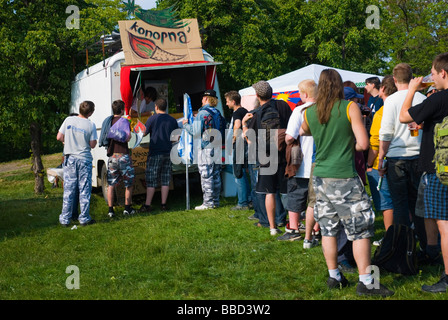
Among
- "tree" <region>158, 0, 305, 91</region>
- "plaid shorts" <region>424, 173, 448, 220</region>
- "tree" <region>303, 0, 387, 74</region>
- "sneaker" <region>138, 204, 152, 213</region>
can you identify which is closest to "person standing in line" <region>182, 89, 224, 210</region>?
"sneaker" <region>138, 204, 152, 213</region>

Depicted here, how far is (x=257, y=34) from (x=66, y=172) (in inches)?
496

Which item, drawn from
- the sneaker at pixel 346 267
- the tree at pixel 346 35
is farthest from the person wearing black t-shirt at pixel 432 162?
the tree at pixel 346 35

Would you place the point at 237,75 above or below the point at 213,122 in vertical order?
above

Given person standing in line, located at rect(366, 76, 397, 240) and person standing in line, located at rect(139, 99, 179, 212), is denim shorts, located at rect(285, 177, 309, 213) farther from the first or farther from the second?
person standing in line, located at rect(139, 99, 179, 212)

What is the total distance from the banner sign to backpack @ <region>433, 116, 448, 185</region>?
663 cm

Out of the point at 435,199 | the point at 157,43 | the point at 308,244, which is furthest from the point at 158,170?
the point at 435,199

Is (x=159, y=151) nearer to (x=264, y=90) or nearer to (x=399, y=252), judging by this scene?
(x=264, y=90)

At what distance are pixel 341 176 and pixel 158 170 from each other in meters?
5.18

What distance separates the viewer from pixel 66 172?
298 inches

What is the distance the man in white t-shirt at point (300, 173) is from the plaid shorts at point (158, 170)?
3.27 m

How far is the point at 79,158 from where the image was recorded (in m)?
7.47

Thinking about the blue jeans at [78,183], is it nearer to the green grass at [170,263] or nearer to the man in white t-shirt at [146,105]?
the green grass at [170,263]

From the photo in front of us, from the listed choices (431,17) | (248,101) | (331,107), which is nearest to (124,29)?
(248,101)

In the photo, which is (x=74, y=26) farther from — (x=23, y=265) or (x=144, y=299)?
Answer: (x=144, y=299)
